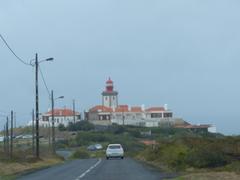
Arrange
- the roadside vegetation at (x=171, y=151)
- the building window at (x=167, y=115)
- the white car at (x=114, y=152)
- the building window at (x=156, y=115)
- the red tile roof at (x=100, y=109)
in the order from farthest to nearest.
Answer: the building window at (x=167, y=115) → the building window at (x=156, y=115) → the red tile roof at (x=100, y=109) → the white car at (x=114, y=152) → the roadside vegetation at (x=171, y=151)

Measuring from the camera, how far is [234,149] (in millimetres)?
42281

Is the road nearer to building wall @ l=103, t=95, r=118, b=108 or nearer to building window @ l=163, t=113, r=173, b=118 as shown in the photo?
building wall @ l=103, t=95, r=118, b=108

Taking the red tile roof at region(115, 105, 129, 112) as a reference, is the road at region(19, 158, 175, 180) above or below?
below

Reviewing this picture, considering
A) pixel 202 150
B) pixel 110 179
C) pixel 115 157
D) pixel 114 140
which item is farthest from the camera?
pixel 114 140

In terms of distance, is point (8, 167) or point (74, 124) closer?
point (8, 167)

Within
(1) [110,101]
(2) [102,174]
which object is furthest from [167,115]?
(2) [102,174]

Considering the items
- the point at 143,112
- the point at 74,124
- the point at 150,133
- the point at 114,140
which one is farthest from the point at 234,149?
the point at 143,112

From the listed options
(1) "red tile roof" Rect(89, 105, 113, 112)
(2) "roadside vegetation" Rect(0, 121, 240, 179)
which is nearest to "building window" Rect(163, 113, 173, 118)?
(1) "red tile roof" Rect(89, 105, 113, 112)

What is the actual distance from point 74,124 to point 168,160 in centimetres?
10655

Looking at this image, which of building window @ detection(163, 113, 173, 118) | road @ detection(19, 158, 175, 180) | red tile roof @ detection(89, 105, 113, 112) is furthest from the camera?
building window @ detection(163, 113, 173, 118)

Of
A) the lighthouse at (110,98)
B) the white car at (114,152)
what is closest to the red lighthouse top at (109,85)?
the lighthouse at (110,98)

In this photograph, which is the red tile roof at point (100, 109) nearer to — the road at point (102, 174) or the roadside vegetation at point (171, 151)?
the roadside vegetation at point (171, 151)

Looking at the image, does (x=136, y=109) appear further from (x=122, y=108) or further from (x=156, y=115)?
(x=156, y=115)

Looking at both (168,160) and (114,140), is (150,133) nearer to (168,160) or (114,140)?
(114,140)
